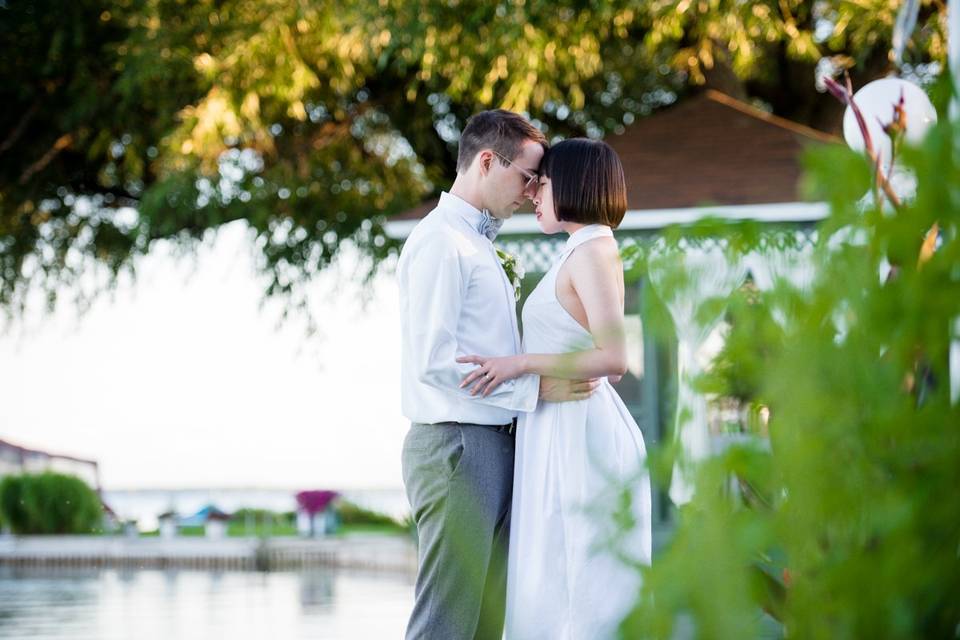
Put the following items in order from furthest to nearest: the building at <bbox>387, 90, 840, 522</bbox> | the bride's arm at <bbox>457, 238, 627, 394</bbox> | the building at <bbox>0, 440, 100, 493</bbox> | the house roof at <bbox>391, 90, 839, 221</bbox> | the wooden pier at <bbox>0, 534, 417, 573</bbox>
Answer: the building at <bbox>0, 440, 100, 493</bbox> < the wooden pier at <bbox>0, 534, 417, 573</bbox> < the house roof at <bbox>391, 90, 839, 221</bbox> < the building at <bbox>387, 90, 840, 522</bbox> < the bride's arm at <bbox>457, 238, 627, 394</bbox>

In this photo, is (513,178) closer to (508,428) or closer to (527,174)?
(527,174)

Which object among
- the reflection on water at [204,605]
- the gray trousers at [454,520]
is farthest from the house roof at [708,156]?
the gray trousers at [454,520]

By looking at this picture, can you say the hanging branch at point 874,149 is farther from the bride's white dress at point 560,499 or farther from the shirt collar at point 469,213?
the shirt collar at point 469,213

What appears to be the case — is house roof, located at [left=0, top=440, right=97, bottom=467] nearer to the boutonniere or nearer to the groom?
the boutonniere

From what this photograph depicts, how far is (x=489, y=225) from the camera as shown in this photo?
3.16 meters

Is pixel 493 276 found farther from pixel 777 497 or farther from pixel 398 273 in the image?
pixel 777 497

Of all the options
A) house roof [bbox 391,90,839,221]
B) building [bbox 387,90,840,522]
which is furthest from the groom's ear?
house roof [bbox 391,90,839,221]

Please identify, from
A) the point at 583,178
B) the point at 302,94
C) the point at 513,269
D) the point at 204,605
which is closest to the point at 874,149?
the point at 583,178

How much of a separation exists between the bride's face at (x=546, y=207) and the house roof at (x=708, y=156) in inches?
275

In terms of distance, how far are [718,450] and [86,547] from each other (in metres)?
17.8

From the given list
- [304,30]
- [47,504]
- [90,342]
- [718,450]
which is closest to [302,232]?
[304,30]

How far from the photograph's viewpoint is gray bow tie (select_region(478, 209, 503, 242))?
10.3ft

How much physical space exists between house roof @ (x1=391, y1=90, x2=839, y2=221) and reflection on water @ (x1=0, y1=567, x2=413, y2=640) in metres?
3.24

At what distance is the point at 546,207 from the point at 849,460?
2205 mm
